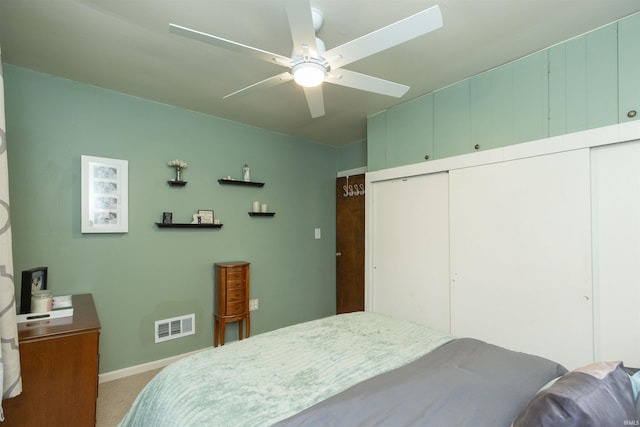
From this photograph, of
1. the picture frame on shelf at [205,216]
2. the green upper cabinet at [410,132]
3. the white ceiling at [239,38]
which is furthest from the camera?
the picture frame on shelf at [205,216]

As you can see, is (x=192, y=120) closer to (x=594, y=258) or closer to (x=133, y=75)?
(x=133, y=75)

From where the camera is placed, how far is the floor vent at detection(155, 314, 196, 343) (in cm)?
297

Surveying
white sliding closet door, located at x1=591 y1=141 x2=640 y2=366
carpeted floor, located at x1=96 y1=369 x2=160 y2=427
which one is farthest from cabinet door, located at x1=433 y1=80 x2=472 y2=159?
carpeted floor, located at x1=96 y1=369 x2=160 y2=427

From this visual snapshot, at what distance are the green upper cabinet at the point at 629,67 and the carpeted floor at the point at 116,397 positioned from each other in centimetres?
391

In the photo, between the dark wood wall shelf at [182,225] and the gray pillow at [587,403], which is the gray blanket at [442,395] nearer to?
the gray pillow at [587,403]

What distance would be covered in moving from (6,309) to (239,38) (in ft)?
6.32

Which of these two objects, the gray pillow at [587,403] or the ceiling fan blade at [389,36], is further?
the ceiling fan blade at [389,36]

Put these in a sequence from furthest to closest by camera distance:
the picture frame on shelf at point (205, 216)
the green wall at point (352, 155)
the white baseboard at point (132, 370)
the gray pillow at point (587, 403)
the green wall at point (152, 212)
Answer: the green wall at point (352, 155)
the picture frame on shelf at point (205, 216)
the white baseboard at point (132, 370)
the green wall at point (152, 212)
the gray pillow at point (587, 403)

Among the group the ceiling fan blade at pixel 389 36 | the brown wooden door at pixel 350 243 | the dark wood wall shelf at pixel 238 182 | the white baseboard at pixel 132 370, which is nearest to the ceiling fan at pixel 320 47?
the ceiling fan blade at pixel 389 36

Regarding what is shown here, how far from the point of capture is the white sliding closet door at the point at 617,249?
177 cm

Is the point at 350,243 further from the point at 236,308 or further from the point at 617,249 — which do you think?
the point at 617,249

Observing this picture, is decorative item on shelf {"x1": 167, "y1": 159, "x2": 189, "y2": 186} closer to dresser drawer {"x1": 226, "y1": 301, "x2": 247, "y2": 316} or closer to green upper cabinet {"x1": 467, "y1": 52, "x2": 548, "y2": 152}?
dresser drawer {"x1": 226, "y1": 301, "x2": 247, "y2": 316}

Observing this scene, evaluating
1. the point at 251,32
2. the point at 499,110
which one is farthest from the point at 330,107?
the point at 499,110

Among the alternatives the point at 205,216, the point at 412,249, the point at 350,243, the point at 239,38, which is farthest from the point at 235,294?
the point at 239,38
